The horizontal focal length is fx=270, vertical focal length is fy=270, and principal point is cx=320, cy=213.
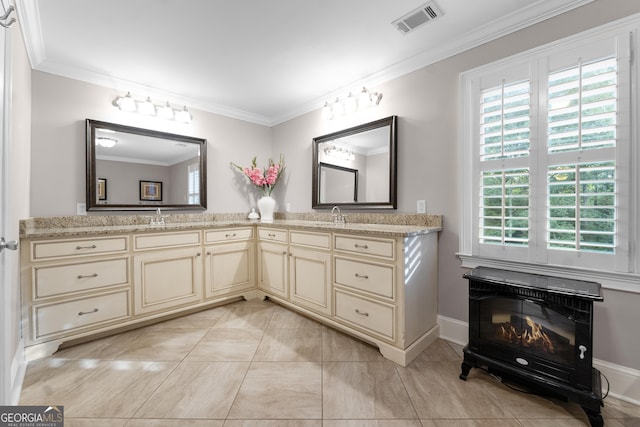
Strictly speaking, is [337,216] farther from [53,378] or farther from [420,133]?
[53,378]

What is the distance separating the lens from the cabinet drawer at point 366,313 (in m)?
1.95

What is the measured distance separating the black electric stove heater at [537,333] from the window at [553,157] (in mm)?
236

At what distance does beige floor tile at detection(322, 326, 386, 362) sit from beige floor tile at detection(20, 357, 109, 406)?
5.12 ft

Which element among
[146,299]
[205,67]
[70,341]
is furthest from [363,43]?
[70,341]

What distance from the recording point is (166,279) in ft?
8.35

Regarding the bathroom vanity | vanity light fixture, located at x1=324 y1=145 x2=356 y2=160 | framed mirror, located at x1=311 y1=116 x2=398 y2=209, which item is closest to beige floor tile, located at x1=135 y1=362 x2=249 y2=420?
the bathroom vanity

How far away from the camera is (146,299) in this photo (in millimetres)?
2424

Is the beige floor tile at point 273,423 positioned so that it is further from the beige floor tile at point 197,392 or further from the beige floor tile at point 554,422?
the beige floor tile at point 554,422

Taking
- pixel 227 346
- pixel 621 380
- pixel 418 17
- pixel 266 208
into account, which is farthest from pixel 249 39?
pixel 621 380

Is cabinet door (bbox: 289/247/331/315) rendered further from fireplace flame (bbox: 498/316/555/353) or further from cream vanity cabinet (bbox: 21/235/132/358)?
cream vanity cabinet (bbox: 21/235/132/358)

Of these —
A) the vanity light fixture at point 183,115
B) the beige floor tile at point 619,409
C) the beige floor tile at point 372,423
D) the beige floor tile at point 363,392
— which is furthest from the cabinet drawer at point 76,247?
the beige floor tile at point 619,409

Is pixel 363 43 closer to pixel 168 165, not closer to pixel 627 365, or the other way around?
pixel 168 165

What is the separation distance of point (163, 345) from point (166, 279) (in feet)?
2.03

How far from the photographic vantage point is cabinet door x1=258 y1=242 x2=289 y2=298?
281 cm
